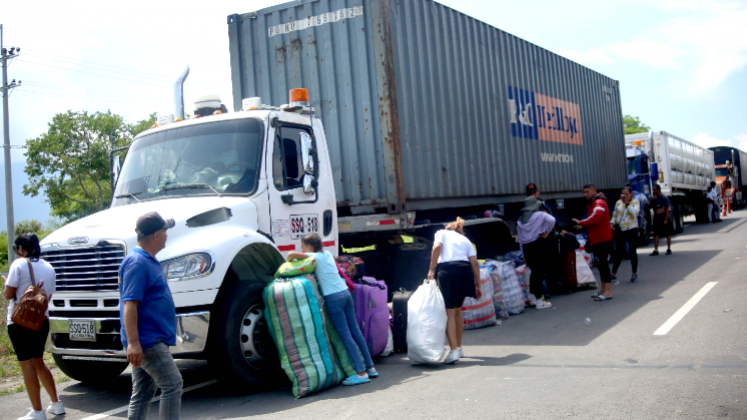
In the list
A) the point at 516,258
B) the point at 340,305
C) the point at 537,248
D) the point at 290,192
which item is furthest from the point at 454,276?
the point at 516,258

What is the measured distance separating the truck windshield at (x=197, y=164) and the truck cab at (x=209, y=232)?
0.5 inches

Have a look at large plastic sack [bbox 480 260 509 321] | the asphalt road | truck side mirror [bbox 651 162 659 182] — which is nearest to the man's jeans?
the asphalt road

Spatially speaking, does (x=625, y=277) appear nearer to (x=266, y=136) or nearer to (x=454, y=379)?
(x=454, y=379)

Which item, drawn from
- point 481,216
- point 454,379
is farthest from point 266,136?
point 481,216

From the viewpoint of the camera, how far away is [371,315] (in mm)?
6773

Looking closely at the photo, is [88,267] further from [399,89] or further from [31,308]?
[399,89]

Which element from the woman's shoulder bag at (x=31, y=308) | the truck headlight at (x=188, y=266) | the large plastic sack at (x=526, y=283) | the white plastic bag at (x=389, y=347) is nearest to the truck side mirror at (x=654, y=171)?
the large plastic sack at (x=526, y=283)

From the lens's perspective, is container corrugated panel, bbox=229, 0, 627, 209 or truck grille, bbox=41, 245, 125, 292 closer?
truck grille, bbox=41, 245, 125, 292

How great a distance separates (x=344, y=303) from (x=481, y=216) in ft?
17.7

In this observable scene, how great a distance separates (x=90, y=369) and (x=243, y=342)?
1.91 metres


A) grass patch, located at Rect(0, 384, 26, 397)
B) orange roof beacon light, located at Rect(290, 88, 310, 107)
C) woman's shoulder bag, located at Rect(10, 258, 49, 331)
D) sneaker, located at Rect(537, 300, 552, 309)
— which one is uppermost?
orange roof beacon light, located at Rect(290, 88, 310, 107)

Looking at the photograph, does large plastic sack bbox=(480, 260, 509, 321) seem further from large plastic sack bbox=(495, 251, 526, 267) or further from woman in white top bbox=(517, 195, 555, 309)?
large plastic sack bbox=(495, 251, 526, 267)

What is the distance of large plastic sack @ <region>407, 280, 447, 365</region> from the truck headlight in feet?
7.17

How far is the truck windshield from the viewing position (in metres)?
6.36
